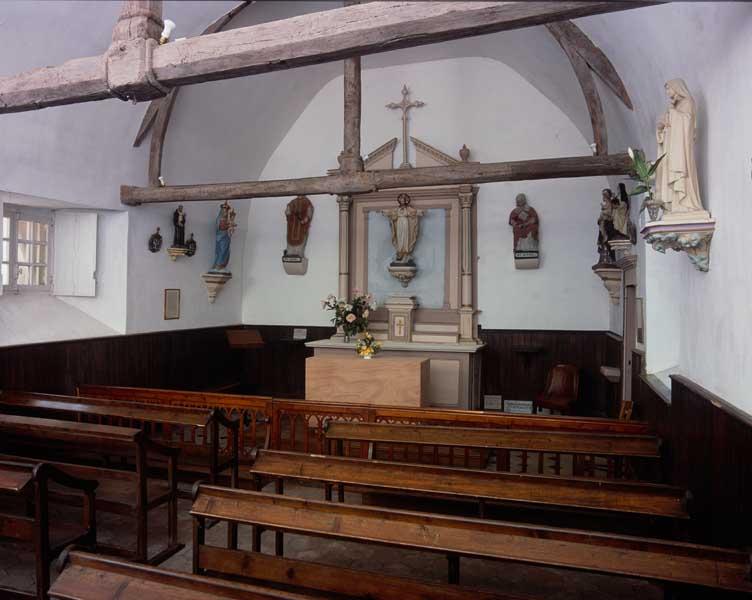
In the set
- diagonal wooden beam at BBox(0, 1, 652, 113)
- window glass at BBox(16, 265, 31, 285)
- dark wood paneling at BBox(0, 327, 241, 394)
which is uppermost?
diagonal wooden beam at BBox(0, 1, 652, 113)

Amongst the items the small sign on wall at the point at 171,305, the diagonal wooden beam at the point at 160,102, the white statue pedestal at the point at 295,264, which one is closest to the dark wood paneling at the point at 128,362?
the small sign on wall at the point at 171,305

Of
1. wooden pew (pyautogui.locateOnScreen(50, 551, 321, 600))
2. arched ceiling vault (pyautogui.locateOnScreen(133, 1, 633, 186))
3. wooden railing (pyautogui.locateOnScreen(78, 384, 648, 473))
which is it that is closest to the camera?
wooden pew (pyautogui.locateOnScreen(50, 551, 321, 600))

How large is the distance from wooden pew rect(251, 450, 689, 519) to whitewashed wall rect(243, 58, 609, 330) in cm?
599

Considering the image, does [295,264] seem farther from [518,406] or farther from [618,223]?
[618,223]

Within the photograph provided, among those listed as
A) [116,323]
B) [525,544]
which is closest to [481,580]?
[525,544]

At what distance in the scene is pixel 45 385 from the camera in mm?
6539

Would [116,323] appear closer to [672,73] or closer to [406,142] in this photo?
[406,142]

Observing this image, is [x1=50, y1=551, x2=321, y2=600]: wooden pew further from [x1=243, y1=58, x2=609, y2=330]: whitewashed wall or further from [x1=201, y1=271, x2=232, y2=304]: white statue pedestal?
[x1=243, y1=58, x2=609, y2=330]: whitewashed wall

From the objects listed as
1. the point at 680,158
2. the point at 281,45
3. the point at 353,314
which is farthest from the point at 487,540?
the point at 353,314

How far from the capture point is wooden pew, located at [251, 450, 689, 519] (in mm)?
2883

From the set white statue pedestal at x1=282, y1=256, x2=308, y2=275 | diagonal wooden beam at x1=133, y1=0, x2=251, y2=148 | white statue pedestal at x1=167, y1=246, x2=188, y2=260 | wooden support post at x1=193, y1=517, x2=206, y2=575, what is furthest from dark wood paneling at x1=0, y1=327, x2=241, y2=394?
wooden support post at x1=193, y1=517, x2=206, y2=575

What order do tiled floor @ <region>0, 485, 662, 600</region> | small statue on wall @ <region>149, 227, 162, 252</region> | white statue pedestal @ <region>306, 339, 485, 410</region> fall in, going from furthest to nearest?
1. small statue on wall @ <region>149, 227, 162, 252</region>
2. white statue pedestal @ <region>306, 339, 485, 410</region>
3. tiled floor @ <region>0, 485, 662, 600</region>

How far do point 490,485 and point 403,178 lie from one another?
4160 millimetres

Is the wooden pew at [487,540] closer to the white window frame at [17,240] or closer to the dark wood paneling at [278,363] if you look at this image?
the white window frame at [17,240]
